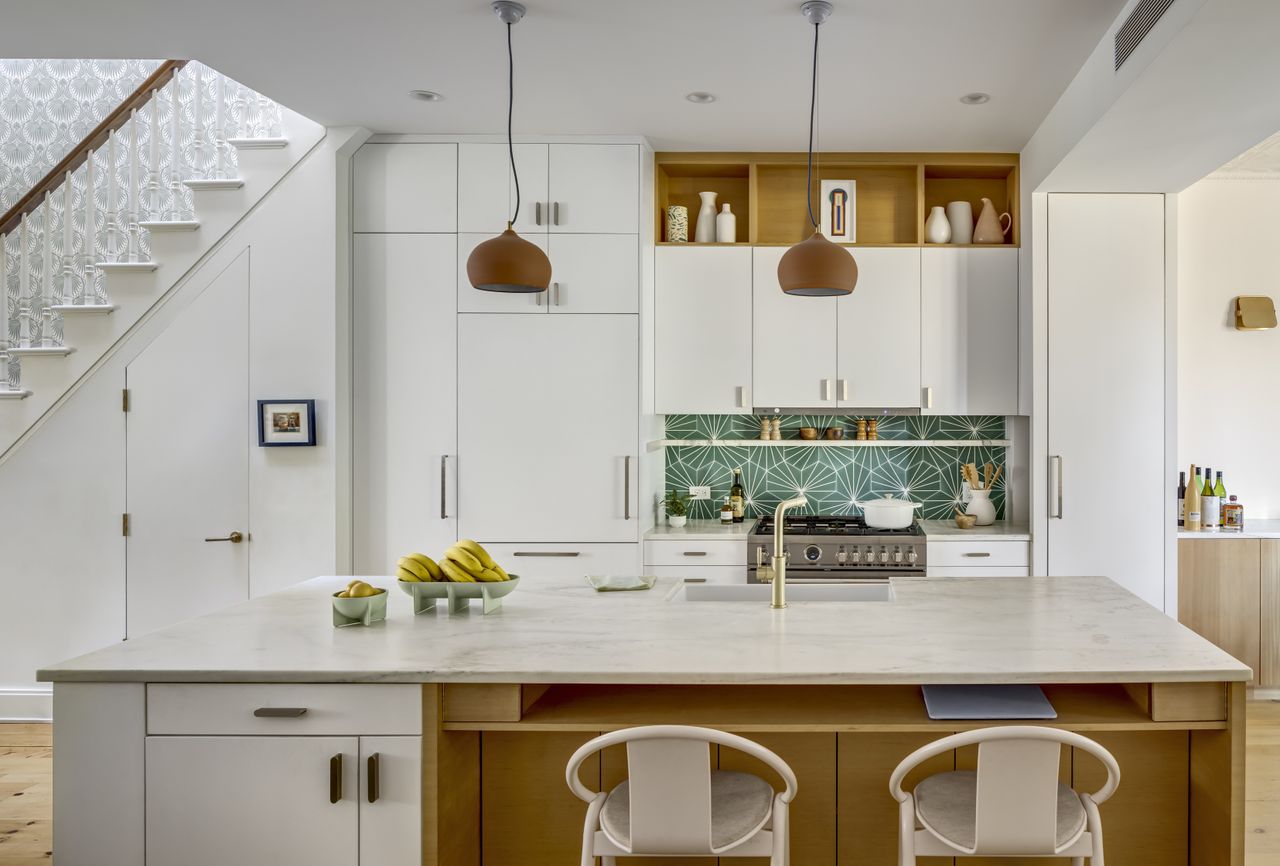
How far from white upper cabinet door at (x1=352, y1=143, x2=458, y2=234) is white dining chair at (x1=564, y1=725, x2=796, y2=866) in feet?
9.55

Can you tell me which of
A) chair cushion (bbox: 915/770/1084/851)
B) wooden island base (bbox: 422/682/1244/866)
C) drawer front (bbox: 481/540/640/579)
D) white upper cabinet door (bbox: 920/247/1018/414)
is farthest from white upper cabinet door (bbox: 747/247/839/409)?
chair cushion (bbox: 915/770/1084/851)

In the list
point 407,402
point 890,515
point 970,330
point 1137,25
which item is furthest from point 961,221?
point 407,402

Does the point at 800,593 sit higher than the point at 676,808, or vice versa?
the point at 800,593

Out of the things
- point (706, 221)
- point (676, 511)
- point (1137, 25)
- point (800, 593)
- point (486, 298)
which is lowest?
point (800, 593)

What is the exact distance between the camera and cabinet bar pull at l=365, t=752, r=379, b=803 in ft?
6.19

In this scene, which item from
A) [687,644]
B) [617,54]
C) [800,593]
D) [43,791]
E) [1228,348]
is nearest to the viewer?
[687,644]

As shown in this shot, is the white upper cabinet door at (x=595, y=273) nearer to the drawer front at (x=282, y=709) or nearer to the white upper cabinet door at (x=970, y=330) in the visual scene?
the white upper cabinet door at (x=970, y=330)

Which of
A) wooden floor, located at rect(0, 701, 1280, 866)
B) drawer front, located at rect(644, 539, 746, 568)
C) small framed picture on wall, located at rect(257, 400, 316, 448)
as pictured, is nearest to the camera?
wooden floor, located at rect(0, 701, 1280, 866)

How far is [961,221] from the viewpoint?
4375 millimetres

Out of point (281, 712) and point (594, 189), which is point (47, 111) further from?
point (281, 712)

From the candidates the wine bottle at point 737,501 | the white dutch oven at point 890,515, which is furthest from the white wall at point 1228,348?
the wine bottle at point 737,501

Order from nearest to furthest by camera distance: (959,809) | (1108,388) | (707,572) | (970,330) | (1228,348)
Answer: (959,809)
(1108,388)
(707,572)
(970,330)
(1228,348)

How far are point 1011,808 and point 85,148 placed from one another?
15.2 ft

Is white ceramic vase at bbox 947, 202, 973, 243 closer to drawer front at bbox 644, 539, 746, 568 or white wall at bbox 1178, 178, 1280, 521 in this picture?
white wall at bbox 1178, 178, 1280, 521
